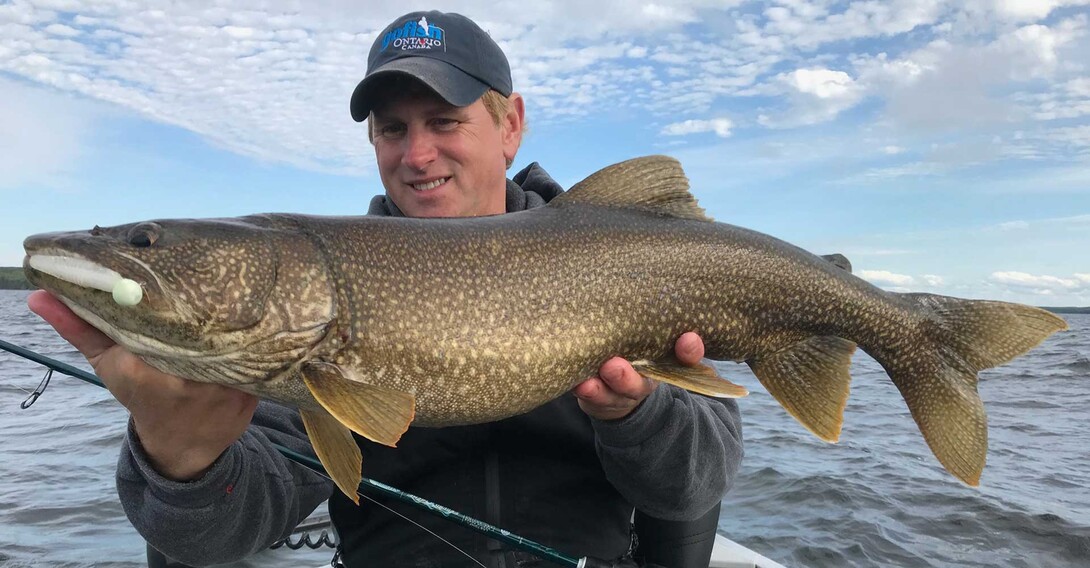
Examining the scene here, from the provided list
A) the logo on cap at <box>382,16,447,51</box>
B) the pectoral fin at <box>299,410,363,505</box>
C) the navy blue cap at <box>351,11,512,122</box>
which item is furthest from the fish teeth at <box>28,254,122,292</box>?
the logo on cap at <box>382,16,447,51</box>

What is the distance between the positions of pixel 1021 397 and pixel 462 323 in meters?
17.9

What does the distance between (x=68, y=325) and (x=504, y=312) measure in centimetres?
138

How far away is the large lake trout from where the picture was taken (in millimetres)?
2316

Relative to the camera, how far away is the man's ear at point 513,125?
4148 millimetres

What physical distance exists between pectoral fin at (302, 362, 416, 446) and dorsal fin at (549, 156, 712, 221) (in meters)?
1.18

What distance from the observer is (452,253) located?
267 centimetres

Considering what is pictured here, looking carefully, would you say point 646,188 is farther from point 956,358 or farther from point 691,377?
point 956,358

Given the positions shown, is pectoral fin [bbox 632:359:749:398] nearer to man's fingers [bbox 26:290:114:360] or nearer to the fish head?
the fish head

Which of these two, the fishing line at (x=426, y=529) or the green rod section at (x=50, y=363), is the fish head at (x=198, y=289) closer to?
the fishing line at (x=426, y=529)

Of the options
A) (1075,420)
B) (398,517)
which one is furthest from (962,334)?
(1075,420)

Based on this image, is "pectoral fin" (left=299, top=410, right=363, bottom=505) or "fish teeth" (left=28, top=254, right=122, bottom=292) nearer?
"fish teeth" (left=28, top=254, right=122, bottom=292)

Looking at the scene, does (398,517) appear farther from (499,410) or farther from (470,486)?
(499,410)

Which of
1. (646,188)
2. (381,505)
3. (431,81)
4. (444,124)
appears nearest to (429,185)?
(444,124)

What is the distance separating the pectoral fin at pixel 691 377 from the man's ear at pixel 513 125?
184cm
